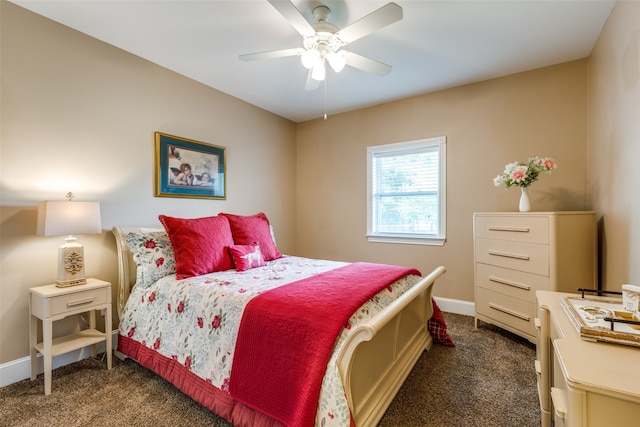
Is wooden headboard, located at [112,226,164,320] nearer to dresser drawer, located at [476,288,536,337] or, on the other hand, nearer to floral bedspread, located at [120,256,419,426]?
floral bedspread, located at [120,256,419,426]

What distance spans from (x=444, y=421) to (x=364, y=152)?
297 cm

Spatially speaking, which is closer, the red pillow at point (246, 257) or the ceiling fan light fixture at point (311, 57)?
the ceiling fan light fixture at point (311, 57)

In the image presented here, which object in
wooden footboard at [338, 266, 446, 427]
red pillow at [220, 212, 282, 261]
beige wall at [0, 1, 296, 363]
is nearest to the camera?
wooden footboard at [338, 266, 446, 427]

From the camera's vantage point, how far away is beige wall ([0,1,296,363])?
6.45 feet

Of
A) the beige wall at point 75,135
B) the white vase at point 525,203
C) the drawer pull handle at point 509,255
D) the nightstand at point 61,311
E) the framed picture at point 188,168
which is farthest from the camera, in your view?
the framed picture at point 188,168

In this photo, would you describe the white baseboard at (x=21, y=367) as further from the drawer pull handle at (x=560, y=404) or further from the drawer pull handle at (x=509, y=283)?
the drawer pull handle at (x=509, y=283)

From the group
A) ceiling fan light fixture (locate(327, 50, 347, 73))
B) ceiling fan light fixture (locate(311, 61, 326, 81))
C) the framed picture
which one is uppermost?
ceiling fan light fixture (locate(327, 50, 347, 73))

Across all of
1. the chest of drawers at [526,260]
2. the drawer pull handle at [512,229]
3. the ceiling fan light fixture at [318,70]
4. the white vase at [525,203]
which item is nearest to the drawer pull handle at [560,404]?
the chest of drawers at [526,260]

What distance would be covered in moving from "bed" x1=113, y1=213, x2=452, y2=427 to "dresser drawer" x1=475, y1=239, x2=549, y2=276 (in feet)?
2.57

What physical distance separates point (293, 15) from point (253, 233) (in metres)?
1.76

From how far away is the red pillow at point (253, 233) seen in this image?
2.66m

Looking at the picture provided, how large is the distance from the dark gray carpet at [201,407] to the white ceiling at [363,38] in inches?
Result: 99.3

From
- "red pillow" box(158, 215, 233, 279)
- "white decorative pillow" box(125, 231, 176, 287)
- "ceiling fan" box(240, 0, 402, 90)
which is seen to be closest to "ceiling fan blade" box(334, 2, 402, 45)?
"ceiling fan" box(240, 0, 402, 90)

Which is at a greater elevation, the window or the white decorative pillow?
the window
